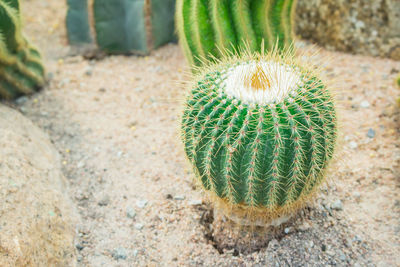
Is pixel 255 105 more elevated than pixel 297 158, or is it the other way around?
pixel 255 105

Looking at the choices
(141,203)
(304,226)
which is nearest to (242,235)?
(304,226)

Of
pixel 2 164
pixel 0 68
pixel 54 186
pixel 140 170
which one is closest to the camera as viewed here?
pixel 2 164

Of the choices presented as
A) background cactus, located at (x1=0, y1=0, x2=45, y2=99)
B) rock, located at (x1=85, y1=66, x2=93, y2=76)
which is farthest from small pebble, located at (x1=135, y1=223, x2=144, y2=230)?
rock, located at (x1=85, y1=66, x2=93, y2=76)

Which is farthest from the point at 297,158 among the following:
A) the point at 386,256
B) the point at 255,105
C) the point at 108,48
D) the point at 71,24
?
the point at 71,24

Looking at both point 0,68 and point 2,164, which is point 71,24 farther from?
point 2,164

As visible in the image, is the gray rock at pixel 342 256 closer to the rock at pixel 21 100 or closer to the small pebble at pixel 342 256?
the small pebble at pixel 342 256

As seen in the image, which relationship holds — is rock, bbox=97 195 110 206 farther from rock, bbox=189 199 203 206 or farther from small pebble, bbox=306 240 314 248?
small pebble, bbox=306 240 314 248
